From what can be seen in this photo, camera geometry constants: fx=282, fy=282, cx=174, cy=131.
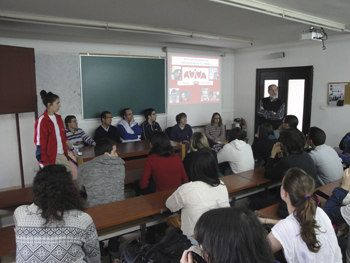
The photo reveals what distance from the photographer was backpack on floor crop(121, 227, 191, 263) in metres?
1.27

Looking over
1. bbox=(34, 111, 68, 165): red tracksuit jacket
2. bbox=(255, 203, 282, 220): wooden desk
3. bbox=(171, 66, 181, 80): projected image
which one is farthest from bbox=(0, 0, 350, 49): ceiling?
bbox=(255, 203, 282, 220): wooden desk

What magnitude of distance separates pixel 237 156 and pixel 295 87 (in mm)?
3775

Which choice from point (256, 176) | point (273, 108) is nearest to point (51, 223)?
point (256, 176)

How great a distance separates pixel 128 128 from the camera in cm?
563

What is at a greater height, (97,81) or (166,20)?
(166,20)

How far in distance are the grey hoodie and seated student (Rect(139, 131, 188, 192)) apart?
41 centimetres

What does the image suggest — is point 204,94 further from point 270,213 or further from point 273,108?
point 270,213

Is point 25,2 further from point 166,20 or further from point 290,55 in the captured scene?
point 290,55

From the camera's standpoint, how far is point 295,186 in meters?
1.65

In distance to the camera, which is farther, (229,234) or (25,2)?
(25,2)

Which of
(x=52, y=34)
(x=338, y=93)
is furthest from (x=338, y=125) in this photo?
(x=52, y=34)

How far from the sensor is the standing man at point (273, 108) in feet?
18.6

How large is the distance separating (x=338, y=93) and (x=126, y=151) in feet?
14.4

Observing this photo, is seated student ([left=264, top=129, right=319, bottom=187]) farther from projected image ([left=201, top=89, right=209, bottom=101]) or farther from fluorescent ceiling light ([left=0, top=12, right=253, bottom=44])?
projected image ([left=201, top=89, right=209, bottom=101])
